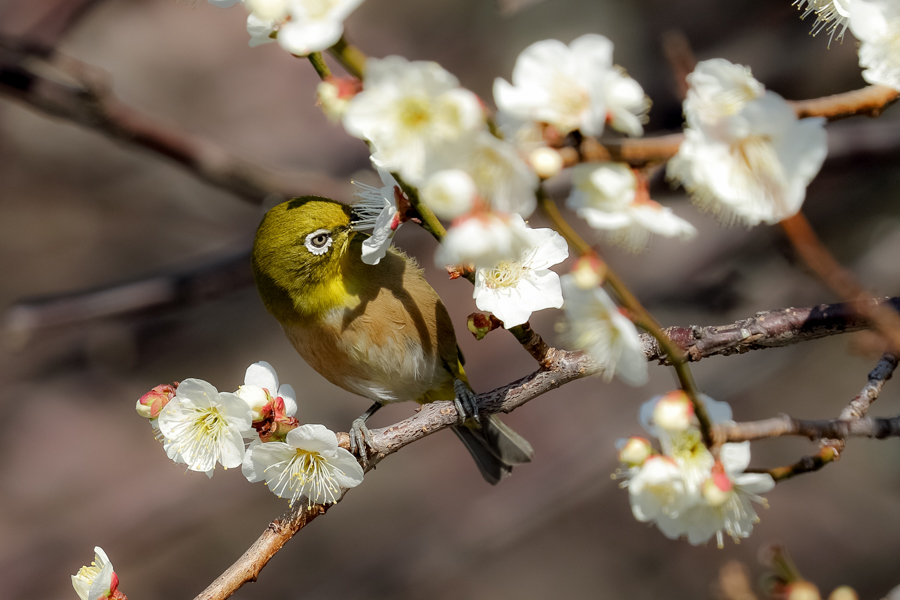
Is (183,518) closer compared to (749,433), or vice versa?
(749,433)

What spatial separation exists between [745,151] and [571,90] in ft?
0.79

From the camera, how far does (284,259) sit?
100 inches

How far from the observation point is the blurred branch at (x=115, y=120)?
3.38 m

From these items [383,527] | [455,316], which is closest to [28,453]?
A: [383,527]

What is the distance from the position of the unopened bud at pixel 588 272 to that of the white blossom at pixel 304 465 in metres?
0.75

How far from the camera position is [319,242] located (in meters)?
2.49

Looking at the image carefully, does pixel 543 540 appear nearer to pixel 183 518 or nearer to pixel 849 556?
pixel 849 556

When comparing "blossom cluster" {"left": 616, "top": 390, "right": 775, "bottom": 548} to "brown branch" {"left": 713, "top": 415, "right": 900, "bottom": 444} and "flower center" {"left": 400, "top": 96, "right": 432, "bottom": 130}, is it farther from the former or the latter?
"flower center" {"left": 400, "top": 96, "right": 432, "bottom": 130}

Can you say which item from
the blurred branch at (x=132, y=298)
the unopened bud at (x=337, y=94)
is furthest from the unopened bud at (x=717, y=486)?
the blurred branch at (x=132, y=298)

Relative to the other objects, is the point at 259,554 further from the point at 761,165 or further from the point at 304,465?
the point at 761,165

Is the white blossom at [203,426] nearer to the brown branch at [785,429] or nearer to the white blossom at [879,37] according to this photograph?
the brown branch at [785,429]

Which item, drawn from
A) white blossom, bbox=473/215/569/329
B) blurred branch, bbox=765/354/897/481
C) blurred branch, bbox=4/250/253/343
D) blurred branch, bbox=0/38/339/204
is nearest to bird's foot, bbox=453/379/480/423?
white blossom, bbox=473/215/569/329

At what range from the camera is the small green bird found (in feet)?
8.23

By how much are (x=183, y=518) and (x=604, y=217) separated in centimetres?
461
